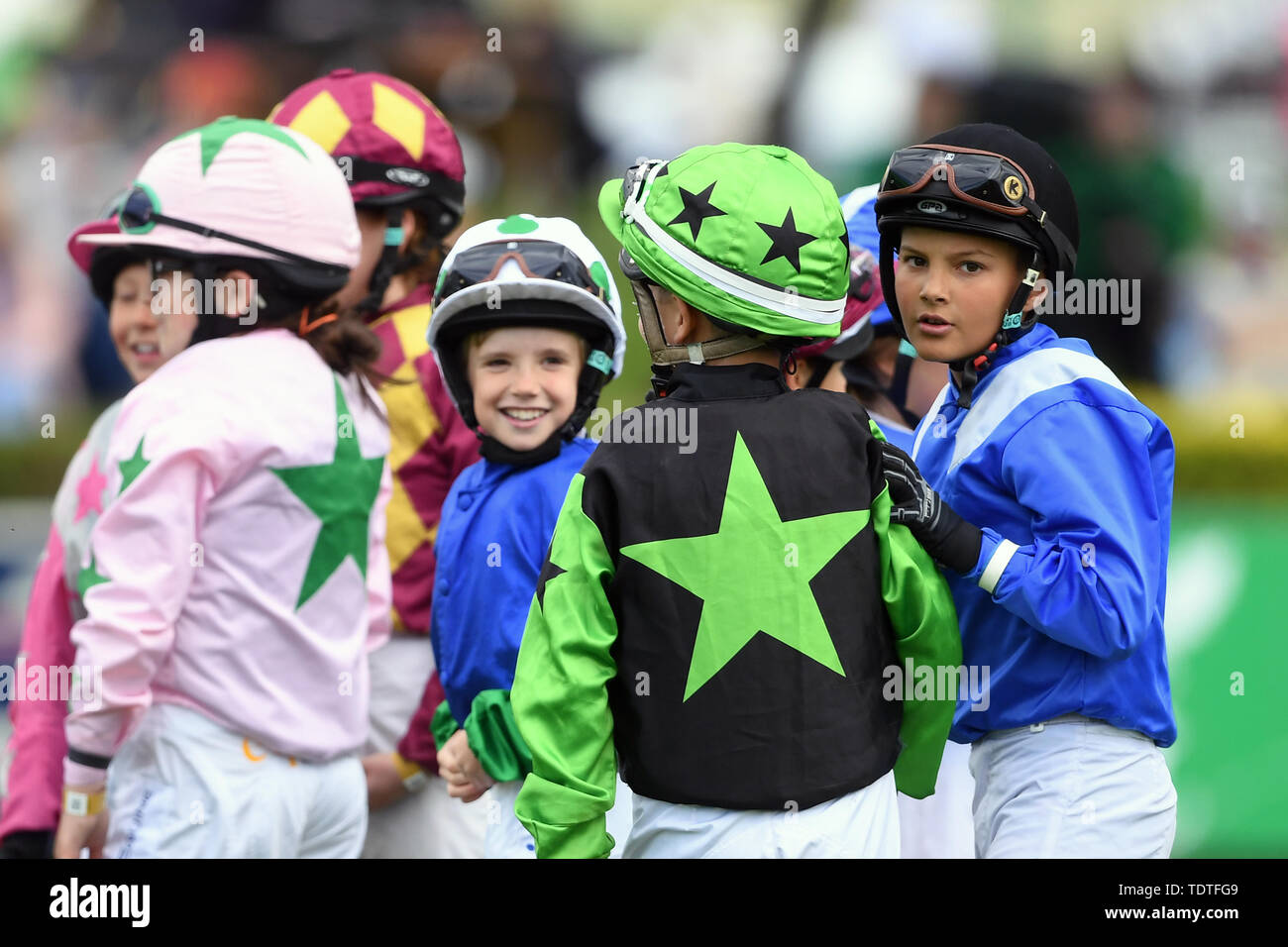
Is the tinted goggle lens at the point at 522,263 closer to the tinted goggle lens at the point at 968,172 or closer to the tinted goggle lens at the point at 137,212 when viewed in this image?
the tinted goggle lens at the point at 137,212

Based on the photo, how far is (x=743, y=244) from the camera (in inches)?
104

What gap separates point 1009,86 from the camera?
11.3 metres

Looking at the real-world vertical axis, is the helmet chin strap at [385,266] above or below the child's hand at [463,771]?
above

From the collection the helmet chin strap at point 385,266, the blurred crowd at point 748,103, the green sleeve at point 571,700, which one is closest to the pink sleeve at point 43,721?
the helmet chin strap at point 385,266

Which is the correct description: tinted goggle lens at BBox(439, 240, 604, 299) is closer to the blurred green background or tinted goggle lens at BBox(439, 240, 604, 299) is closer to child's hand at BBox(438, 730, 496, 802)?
child's hand at BBox(438, 730, 496, 802)

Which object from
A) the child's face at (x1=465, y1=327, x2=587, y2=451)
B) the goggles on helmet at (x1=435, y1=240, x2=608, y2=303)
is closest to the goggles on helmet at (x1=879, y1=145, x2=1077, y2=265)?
the goggles on helmet at (x1=435, y1=240, x2=608, y2=303)

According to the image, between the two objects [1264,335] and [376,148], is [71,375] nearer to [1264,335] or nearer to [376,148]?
[376,148]

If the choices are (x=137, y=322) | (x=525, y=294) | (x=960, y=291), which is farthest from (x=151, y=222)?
(x=960, y=291)

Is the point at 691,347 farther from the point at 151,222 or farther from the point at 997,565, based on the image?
the point at 151,222

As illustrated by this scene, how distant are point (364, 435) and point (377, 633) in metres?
0.54

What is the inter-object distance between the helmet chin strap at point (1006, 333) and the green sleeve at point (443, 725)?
133cm

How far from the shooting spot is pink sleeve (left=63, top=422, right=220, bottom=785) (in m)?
3.02

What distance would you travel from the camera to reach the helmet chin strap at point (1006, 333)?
2.90 metres

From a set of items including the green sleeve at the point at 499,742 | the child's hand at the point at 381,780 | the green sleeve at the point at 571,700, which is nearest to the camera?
the green sleeve at the point at 571,700
